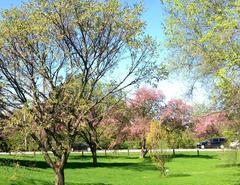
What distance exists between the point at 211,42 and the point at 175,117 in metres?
44.1

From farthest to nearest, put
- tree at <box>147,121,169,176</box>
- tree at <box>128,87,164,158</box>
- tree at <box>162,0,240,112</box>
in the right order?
tree at <box>128,87,164,158</box> < tree at <box>147,121,169,176</box> < tree at <box>162,0,240,112</box>

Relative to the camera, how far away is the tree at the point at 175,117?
205ft

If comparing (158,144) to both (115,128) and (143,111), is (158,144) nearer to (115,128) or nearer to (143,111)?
(115,128)

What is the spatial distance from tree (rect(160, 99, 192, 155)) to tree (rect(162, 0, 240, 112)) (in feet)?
132

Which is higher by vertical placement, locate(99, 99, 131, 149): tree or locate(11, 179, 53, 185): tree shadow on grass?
locate(99, 99, 131, 149): tree

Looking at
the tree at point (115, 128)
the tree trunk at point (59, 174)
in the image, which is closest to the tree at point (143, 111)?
the tree at point (115, 128)

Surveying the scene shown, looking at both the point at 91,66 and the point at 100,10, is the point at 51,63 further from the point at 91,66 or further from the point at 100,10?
the point at 100,10

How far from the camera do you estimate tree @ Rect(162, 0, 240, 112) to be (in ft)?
61.7

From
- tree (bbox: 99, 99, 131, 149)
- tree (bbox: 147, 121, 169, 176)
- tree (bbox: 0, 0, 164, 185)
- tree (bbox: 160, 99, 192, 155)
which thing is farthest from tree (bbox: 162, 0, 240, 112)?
tree (bbox: 160, 99, 192, 155)

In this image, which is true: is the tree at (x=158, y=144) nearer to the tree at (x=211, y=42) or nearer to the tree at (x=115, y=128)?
the tree at (x=211, y=42)

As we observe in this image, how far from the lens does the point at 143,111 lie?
197 ft

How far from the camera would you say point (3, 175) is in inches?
1082

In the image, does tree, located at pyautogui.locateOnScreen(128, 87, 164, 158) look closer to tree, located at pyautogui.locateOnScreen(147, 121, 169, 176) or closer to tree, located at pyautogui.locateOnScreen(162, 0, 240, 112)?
tree, located at pyautogui.locateOnScreen(147, 121, 169, 176)

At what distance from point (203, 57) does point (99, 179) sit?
14.2 metres
